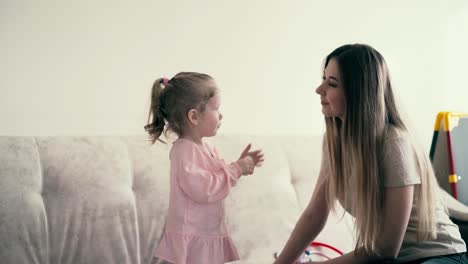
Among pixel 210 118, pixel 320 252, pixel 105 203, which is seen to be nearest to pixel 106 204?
pixel 105 203

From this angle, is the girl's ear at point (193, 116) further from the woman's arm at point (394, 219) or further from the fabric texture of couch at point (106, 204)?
the woman's arm at point (394, 219)

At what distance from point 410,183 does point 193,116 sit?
0.65 meters

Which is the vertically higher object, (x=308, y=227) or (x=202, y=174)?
(x=202, y=174)

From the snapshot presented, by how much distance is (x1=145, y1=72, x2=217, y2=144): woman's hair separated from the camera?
1607 millimetres

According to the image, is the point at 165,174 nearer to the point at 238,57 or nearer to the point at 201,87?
the point at 201,87

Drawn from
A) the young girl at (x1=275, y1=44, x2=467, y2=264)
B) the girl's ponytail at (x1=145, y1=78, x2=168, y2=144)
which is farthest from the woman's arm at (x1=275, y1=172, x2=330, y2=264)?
the girl's ponytail at (x1=145, y1=78, x2=168, y2=144)

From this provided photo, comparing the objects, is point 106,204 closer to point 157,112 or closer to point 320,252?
point 157,112

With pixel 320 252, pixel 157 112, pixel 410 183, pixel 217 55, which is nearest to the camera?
pixel 410 183

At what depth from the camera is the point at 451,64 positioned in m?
3.15

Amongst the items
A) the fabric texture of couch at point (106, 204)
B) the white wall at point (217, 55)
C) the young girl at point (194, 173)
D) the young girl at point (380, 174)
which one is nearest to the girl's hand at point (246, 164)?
the young girl at point (194, 173)

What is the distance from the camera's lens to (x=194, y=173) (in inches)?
60.9

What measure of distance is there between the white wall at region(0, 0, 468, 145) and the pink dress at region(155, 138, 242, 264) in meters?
0.65

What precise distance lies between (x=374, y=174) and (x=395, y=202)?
9 centimetres

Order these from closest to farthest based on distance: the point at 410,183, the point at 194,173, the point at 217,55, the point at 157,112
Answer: the point at 410,183, the point at 194,173, the point at 157,112, the point at 217,55
